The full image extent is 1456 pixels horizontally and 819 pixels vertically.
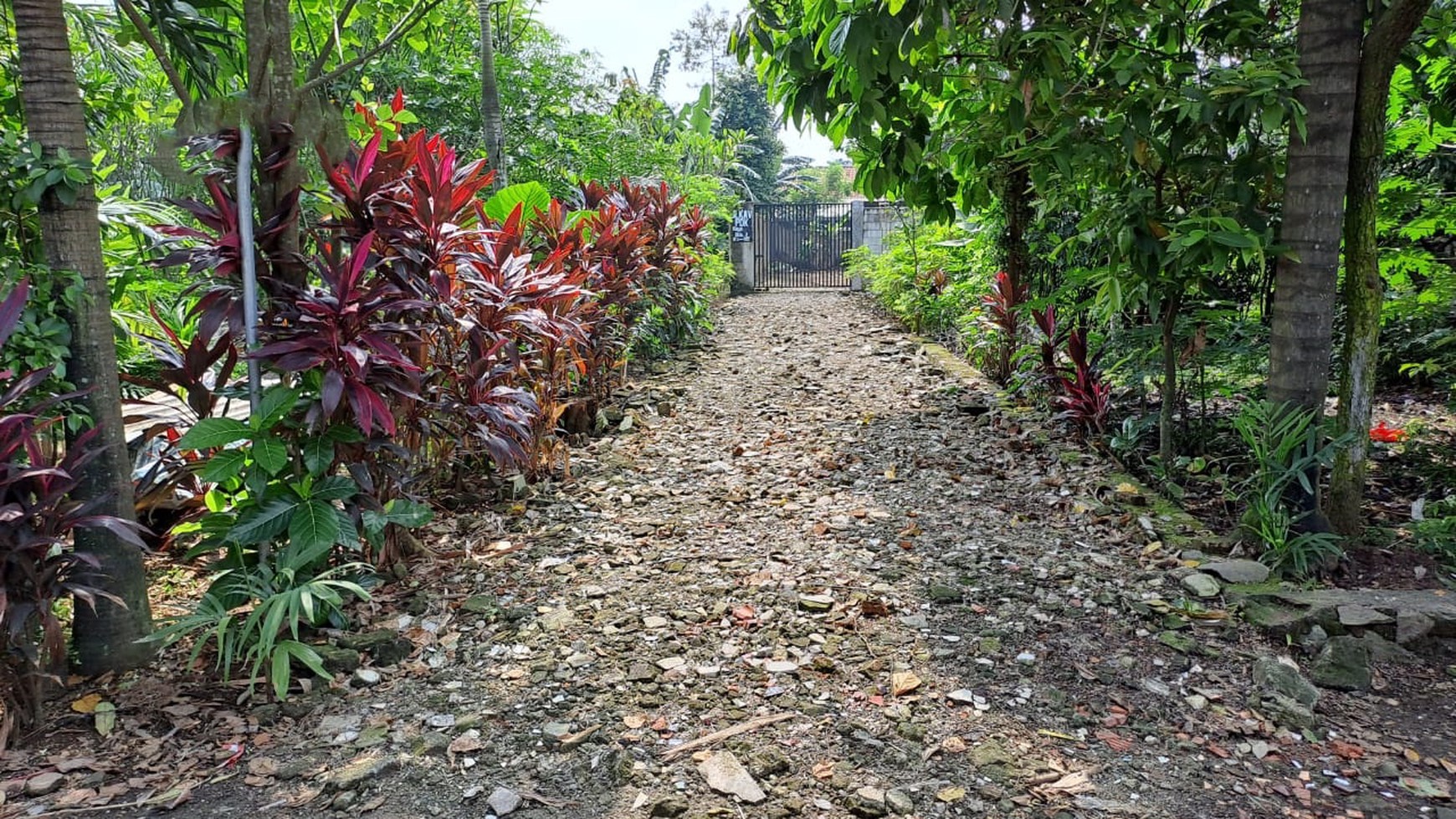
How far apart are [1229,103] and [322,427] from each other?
10.2ft

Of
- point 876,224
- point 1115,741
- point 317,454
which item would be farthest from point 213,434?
point 876,224

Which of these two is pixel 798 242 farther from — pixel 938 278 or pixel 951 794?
pixel 951 794


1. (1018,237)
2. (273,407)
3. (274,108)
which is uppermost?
(274,108)

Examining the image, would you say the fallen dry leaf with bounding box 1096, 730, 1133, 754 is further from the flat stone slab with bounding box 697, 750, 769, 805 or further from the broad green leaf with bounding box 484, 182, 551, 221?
the broad green leaf with bounding box 484, 182, 551, 221

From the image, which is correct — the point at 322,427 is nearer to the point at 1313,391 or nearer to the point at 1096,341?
the point at 1313,391

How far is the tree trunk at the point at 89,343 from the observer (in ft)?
7.10

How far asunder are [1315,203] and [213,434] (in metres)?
3.58

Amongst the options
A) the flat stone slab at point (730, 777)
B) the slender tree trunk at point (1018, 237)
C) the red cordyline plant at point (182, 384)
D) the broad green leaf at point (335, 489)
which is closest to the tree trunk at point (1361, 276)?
the flat stone slab at point (730, 777)

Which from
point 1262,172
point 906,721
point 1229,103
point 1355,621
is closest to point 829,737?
point 906,721

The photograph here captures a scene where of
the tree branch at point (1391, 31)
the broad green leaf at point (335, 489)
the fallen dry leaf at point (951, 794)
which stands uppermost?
the tree branch at point (1391, 31)

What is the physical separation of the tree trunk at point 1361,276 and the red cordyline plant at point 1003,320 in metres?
2.49

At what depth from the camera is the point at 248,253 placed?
7.91 feet

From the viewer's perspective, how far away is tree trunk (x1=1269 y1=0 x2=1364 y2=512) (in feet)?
9.10

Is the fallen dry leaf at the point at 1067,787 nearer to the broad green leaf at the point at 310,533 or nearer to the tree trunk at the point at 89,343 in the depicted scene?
the broad green leaf at the point at 310,533
